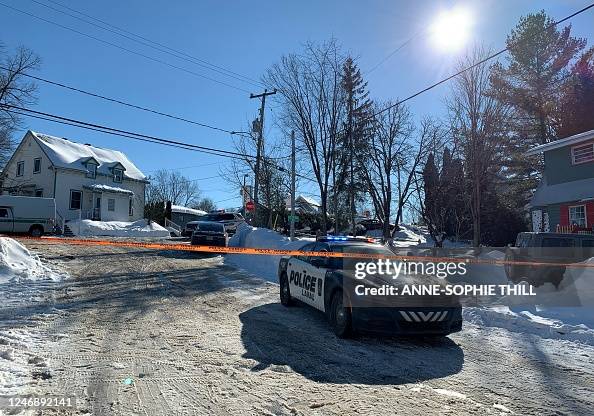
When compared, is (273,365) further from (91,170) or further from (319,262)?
(91,170)

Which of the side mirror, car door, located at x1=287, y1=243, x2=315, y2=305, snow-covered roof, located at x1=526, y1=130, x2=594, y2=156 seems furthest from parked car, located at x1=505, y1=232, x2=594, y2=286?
snow-covered roof, located at x1=526, y1=130, x2=594, y2=156

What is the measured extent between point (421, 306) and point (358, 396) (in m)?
2.52

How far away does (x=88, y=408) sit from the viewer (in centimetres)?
409

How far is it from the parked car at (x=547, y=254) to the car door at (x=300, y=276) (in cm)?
594

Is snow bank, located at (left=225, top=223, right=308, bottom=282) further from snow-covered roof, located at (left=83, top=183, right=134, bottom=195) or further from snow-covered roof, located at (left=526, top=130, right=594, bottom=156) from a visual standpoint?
snow-covered roof, located at (left=83, top=183, right=134, bottom=195)

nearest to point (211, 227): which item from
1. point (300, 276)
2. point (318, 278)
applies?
point (300, 276)

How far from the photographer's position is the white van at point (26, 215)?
26.2 metres

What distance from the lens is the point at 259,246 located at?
22734 mm

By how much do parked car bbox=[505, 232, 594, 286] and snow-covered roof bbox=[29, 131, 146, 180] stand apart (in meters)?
37.5

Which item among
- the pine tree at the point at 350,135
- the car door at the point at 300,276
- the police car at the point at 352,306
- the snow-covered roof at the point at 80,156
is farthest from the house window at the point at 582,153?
the snow-covered roof at the point at 80,156

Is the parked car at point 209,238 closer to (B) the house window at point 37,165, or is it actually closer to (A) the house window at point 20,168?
(B) the house window at point 37,165

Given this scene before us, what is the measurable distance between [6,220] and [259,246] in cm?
1545

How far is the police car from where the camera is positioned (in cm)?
674

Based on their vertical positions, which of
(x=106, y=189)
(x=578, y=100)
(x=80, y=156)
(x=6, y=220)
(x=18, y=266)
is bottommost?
(x=18, y=266)
